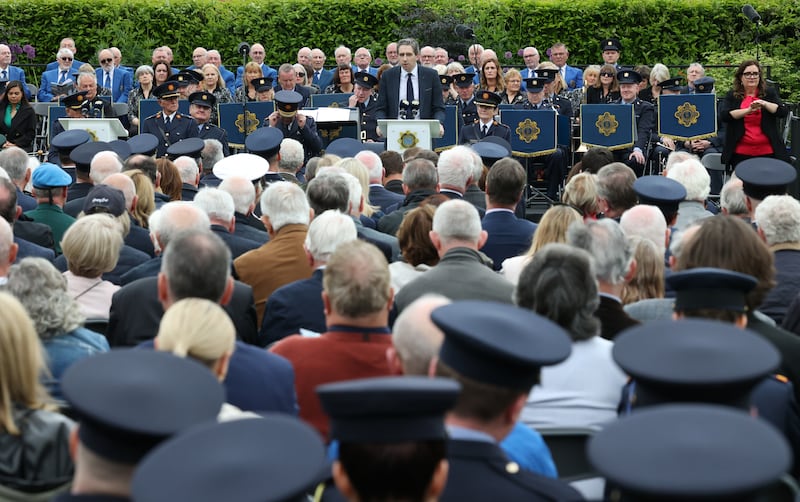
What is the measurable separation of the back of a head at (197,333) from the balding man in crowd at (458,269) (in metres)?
1.95

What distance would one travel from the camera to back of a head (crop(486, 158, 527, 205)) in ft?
24.0

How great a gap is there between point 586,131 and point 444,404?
12544 mm

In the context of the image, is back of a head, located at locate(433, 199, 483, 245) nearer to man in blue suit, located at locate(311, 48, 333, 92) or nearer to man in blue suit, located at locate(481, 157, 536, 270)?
man in blue suit, located at locate(481, 157, 536, 270)

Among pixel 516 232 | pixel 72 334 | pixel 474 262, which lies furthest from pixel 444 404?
pixel 516 232

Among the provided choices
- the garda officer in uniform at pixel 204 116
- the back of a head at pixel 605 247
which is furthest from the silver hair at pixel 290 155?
the back of a head at pixel 605 247

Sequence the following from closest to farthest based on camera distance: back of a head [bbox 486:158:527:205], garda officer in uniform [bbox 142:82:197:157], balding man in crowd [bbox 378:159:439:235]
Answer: back of a head [bbox 486:158:527:205], balding man in crowd [bbox 378:159:439:235], garda officer in uniform [bbox 142:82:197:157]

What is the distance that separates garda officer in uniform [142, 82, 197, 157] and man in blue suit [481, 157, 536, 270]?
7.34 meters

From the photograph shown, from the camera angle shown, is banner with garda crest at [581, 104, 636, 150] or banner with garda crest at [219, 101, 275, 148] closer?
banner with garda crest at [581, 104, 636, 150]

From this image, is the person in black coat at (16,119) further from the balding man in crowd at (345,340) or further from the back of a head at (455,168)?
the balding man in crowd at (345,340)

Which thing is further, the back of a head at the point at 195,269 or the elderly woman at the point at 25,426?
the back of a head at the point at 195,269

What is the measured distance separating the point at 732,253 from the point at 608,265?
0.47m

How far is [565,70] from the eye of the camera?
62.7 ft

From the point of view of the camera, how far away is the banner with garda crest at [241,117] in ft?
49.1

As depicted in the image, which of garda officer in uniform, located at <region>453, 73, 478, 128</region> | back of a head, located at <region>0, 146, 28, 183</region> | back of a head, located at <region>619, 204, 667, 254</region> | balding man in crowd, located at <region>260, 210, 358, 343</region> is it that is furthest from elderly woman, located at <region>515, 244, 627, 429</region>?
garda officer in uniform, located at <region>453, 73, 478, 128</region>
